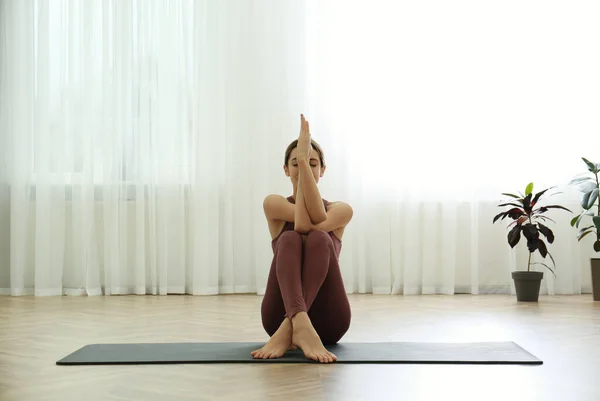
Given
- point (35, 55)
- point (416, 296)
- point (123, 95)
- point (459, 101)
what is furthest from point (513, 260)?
point (35, 55)

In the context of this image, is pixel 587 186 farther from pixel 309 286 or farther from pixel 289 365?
pixel 289 365

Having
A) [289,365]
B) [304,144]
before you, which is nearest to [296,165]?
[304,144]

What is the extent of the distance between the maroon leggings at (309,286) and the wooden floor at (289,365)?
27 centimetres

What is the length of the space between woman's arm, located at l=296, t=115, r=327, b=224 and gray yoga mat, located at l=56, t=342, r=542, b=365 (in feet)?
1.66

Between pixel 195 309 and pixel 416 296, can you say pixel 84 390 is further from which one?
pixel 416 296

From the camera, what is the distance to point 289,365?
2.38 m

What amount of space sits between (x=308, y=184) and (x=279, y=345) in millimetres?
591

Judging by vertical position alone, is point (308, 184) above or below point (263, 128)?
below

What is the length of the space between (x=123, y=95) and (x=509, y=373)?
418cm

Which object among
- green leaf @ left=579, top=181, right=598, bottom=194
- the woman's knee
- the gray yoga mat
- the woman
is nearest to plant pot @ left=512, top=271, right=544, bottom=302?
green leaf @ left=579, top=181, right=598, bottom=194

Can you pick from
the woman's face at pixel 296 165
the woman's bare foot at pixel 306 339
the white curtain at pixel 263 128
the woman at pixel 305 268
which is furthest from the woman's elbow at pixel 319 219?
the white curtain at pixel 263 128

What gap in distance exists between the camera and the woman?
2496 millimetres

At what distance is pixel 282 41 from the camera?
18.6ft

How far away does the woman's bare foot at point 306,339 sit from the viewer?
2.43m
